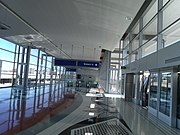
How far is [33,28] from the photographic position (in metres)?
10.3

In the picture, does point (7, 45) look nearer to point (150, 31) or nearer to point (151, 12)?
point (150, 31)

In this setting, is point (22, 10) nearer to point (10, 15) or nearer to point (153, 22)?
point (10, 15)

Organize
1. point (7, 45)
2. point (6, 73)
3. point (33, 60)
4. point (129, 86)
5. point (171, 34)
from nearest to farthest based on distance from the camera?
point (171, 34) → point (129, 86) → point (7, 45) → point (6, 73) → point (33, 60)

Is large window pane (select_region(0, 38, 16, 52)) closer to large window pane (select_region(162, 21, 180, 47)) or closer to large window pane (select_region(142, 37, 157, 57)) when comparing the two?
large window pane (select_region(142, 37, 157, 57))

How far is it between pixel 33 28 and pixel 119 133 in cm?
772

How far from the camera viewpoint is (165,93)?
743 centimetres

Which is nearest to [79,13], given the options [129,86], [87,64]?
[87,64]

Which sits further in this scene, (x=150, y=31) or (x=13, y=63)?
(x=13, y=63)

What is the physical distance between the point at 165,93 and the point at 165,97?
162mm

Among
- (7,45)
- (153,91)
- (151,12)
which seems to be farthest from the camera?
(7,45)

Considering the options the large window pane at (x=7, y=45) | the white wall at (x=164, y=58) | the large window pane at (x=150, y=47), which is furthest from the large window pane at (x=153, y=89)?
the large window pane at (x=7, y=45)

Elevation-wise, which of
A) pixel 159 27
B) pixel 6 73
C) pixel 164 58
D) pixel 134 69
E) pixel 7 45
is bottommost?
pixel 6 73

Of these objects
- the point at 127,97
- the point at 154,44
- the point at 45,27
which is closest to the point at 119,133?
the point at 154,44

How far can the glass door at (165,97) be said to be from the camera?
697 centimetres
